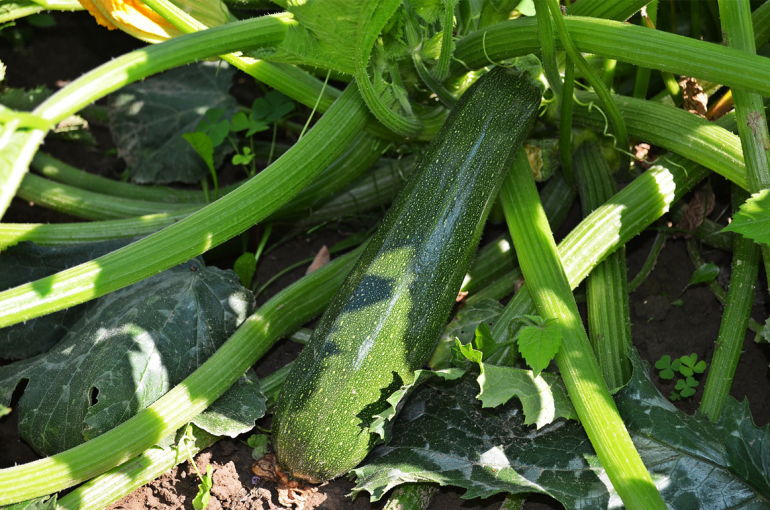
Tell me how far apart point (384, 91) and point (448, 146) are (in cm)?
28

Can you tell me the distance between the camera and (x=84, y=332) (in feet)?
6.77

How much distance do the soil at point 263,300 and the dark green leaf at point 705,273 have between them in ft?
0.48

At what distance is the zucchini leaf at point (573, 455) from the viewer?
168 cm

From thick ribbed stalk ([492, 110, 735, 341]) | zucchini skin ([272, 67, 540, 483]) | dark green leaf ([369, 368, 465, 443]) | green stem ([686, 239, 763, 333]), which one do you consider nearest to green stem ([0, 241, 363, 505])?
zucchini skin ([272, 67, 540, 483])

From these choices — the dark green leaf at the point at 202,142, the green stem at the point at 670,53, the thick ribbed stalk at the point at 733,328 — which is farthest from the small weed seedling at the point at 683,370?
the dark green leaf at the point at 202,142

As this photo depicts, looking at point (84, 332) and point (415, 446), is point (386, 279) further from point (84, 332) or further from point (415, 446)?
point (84, 332)

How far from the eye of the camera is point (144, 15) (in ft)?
6.98

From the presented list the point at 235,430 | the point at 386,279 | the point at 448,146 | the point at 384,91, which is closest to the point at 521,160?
the point at 448,146

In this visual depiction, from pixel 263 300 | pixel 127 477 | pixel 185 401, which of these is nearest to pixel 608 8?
pixel 263 300

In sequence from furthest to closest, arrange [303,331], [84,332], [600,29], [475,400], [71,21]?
[71,21]
[303,331]
[84,332]
[475,400]
[600,29]

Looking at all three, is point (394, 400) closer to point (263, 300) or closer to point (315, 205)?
point (263, 300)

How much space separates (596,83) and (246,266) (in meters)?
1.30

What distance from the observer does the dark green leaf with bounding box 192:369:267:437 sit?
187 cm

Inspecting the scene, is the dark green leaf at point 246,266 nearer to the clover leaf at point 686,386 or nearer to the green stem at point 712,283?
the clover leaf at point 686,386
